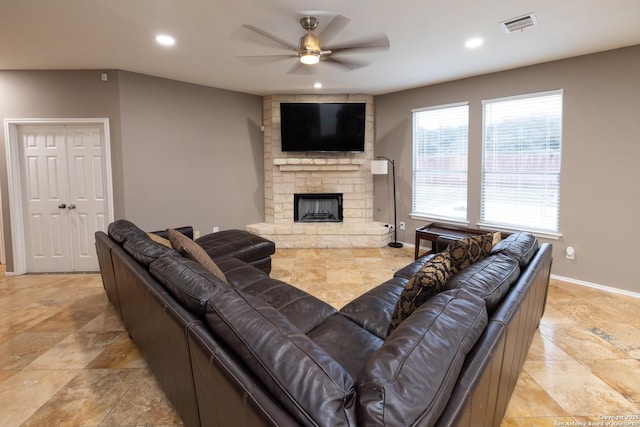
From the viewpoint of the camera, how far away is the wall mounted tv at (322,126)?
224 inches

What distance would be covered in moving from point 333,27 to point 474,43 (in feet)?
4.95

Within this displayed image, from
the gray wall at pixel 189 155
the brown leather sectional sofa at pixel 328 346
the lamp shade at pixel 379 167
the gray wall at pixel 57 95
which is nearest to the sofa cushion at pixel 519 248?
the brown leather sectional sofa at pixel 328 346

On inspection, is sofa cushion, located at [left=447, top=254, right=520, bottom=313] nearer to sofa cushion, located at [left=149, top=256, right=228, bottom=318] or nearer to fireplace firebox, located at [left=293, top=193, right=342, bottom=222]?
sofa cushion, located at [left=149, top=256, right=228, bottom=318]

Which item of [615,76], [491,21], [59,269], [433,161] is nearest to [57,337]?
[59,269]

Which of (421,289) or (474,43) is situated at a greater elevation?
(474,43)

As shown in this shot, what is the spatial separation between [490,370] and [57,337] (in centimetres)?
326

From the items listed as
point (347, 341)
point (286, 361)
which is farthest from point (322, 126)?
point (286, 361)

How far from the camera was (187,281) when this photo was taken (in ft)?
5.49

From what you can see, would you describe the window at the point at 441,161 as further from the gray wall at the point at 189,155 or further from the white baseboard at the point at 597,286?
the gray wall at the point at 189,155

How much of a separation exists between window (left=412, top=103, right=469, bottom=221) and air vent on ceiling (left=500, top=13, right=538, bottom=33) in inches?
74.5

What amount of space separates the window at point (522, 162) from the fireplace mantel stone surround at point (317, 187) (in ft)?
6.02

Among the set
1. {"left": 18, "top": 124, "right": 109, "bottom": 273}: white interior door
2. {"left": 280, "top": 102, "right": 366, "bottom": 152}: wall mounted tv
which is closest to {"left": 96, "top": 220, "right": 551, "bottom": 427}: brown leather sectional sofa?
{"left": 18, "top": 124, "right": 109, "bottom": 273}: white interior door

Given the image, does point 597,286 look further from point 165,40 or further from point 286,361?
point 165,40

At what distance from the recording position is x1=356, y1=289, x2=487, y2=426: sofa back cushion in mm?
873
